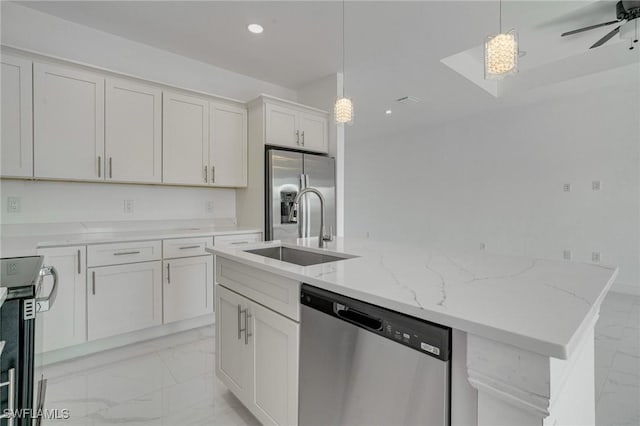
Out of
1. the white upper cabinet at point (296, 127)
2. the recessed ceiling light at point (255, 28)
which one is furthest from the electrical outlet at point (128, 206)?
the recessed ceiling light at point (255, 28)

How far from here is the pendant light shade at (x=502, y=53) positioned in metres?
1.69

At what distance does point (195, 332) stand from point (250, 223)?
4.07 feet

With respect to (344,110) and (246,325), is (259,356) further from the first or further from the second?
(344,110)

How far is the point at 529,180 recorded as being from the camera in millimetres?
4902

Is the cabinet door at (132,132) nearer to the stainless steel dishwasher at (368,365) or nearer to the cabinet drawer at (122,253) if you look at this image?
the cabinet drawer at (122,253)

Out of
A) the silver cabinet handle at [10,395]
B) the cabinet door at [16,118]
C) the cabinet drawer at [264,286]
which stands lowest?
the silver cabinet handle at [10,395]

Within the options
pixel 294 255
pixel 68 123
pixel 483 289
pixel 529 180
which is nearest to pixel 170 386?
pixel 294 255

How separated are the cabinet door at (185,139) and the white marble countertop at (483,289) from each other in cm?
185

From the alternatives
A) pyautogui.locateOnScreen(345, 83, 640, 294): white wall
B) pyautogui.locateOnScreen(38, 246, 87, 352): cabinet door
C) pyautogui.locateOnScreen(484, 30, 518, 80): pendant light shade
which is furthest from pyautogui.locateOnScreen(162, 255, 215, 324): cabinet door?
pyautogui.locateOnScreen(345, 83, 640, 294): white wall

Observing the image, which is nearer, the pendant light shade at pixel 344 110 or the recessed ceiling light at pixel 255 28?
the pendant light shade at pixel 344 110

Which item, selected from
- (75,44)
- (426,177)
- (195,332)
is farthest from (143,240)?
(426,177)

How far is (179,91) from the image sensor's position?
3031 millimetres

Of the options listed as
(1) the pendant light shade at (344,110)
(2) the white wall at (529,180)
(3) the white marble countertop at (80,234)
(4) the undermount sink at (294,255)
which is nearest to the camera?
(4) the undermount sink at (294,255)

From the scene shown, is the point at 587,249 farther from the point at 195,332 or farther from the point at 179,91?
the point at 179,91
